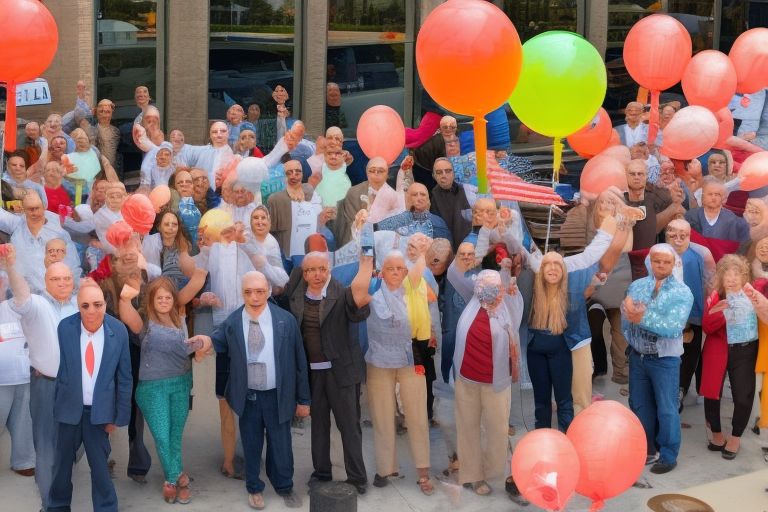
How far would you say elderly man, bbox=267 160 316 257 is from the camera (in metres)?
9.56

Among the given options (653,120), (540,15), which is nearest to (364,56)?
(540,15)

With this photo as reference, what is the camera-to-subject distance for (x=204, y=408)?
30.3ft

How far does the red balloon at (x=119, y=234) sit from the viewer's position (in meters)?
7.93

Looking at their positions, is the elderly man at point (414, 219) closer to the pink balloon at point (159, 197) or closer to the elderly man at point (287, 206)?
the elderly man at point (287, 206)

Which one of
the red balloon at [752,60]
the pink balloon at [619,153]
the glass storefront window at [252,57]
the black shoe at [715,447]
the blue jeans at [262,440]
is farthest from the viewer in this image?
the glass storefront window at [252,57]

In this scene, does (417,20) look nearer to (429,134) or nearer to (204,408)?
(429,134)

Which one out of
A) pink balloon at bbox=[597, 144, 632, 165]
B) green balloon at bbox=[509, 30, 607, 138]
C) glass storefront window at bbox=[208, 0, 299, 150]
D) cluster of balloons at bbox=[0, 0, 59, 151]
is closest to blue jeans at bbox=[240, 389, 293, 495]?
cluster of balloons at bbox=[0, 0, 59, 151]

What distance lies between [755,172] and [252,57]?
19.7ft

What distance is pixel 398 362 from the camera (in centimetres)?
805

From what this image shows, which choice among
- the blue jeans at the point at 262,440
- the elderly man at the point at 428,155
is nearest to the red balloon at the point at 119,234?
the blue jeans at the point at 262,440

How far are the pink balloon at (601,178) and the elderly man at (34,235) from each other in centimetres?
381

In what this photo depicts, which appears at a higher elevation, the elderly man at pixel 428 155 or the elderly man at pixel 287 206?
the elderly man at pixel 428 155

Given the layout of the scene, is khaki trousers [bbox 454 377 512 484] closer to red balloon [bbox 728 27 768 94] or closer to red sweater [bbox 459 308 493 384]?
red sweater [bbox 459 308 493 384]

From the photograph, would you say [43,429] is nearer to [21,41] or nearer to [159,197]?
[159,197]
